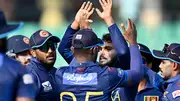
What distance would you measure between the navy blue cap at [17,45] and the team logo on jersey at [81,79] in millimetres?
1738

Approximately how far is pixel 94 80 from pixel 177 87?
2.89ft

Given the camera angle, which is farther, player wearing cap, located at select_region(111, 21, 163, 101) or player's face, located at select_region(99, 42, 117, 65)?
player's face, located at select_region(99, 42, 117, 65)

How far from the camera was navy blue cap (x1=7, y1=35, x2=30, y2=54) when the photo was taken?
27.0 feet

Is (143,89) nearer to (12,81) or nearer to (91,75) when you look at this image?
(91,75)

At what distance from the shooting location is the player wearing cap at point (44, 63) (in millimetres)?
6844

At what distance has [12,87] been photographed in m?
5.16

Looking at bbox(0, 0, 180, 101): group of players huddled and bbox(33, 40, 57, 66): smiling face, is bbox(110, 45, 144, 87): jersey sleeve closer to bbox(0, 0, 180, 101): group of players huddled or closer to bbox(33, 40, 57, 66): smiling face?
bbox(0, 0, 180, 101): group of players huddled

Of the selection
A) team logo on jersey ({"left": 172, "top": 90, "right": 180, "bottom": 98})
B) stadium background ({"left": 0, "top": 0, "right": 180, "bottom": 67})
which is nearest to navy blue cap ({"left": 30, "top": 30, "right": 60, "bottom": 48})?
team logo on jersey ({"left": 172, "top": 90, "right": 180, "bottom": 98})

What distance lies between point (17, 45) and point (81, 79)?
6.38 ft

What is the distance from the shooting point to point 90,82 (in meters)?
6.47

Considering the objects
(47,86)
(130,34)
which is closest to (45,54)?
(47,86)

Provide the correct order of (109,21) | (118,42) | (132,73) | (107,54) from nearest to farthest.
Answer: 1. (132,73)
2. (118,42)
3. (109,21)
4. (107,54)

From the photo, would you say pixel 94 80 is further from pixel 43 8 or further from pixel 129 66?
pixel 43 8

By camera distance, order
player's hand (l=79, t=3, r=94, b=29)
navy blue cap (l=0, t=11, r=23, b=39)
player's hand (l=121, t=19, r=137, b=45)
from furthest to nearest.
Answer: player's hand (l=79, t=3, r=94, b=29), player's hand (l=121, t=19, r=137, b=45), navy blue cap (l=0, t=11, r=23, b=39)
